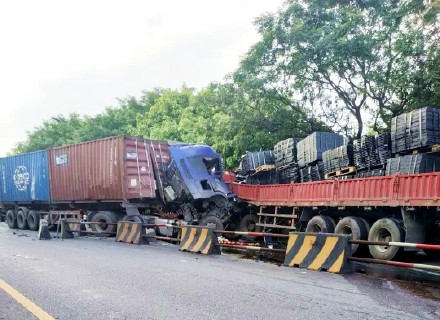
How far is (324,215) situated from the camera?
1132 centimetres

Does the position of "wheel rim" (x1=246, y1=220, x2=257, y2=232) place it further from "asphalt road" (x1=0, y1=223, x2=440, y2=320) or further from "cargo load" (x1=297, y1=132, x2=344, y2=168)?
A: "asphalt road" (x1=0, y1=223, x2=440, y2=320)

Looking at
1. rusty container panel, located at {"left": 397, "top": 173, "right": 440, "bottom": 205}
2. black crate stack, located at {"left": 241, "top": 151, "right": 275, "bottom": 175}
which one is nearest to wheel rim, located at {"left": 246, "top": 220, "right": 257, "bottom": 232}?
black crate stack, located at {"left": 241, "top": 151, "right": 275, "bottom": 175}

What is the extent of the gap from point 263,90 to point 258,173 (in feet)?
13.8

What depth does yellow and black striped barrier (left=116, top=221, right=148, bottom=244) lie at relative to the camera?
11.5 metres

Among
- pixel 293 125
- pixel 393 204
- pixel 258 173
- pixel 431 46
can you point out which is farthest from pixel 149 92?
pixel 393 204

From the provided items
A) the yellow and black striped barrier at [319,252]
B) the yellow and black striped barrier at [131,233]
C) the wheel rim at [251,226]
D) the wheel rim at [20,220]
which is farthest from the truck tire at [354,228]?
the wheel rim at [20,220]

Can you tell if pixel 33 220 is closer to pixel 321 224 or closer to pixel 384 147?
pixel 321 224

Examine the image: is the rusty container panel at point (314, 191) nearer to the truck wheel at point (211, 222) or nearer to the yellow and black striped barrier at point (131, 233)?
the truck wheel at point (211, 222)

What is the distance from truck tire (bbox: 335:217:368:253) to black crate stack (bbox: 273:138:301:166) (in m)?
4.82

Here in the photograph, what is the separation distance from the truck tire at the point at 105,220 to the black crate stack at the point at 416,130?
9096 mm

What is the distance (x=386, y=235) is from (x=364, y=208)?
0.81 meters

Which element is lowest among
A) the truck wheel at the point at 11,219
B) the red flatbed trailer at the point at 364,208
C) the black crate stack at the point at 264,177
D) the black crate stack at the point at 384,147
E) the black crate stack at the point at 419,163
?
the truck wheel at the point at 11,219

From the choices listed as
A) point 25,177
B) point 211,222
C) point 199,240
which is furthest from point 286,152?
point 25,177

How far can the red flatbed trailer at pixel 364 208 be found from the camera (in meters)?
8.55
